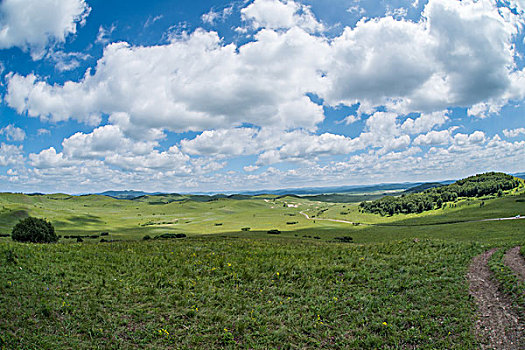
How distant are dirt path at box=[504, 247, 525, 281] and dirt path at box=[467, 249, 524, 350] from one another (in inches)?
64.1

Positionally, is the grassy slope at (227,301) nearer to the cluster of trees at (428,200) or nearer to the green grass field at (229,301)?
the green grass field at (229,301)

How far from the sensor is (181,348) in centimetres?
1216

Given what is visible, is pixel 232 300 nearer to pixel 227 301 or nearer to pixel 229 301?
pixel 229 301

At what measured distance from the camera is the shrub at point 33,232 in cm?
3944

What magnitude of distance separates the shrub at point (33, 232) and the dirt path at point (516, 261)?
5502cm

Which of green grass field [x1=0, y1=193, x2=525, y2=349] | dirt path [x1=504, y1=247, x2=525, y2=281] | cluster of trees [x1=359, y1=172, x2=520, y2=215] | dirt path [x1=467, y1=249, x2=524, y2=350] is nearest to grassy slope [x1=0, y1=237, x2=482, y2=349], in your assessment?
green grass field [x1=0, y1=193, x2=525, y2=349]

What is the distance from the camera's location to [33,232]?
132 feet

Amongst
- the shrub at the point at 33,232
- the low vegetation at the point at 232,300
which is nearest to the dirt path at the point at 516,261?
the low vegetation at the point at 232,300

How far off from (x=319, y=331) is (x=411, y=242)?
19.6 meters

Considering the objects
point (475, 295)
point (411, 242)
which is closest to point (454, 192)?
point (411, 242)

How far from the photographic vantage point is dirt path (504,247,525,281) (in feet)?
57.4

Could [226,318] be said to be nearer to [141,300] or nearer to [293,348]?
[293,348]

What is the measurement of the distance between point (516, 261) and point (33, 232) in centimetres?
5727

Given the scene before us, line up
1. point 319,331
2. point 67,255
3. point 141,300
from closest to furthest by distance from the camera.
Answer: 1. point 319,331
2. point 141,300
3. point 67,255
